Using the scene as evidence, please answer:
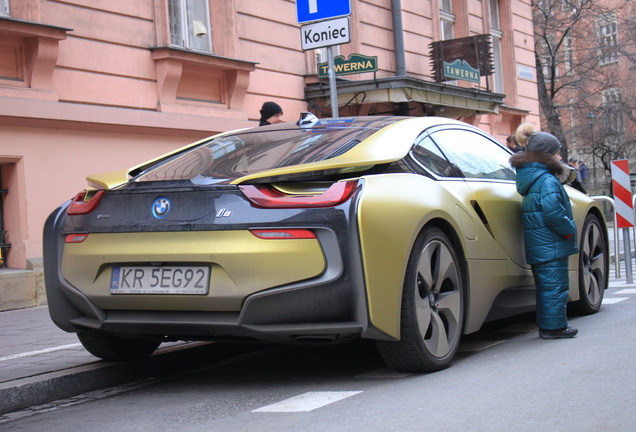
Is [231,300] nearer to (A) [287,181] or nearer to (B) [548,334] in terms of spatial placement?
(A) [287,181]

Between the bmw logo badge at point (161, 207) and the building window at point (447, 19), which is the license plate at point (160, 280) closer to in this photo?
the bmw logo badge at point (161, 207)

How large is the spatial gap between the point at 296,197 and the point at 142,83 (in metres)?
7.61

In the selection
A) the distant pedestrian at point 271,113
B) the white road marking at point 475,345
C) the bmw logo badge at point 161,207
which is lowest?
the white road marking at point 475,345

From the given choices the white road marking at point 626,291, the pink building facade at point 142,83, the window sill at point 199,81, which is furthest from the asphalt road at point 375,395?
the window sill at point 199,81

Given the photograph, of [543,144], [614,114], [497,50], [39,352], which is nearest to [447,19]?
[497,50]

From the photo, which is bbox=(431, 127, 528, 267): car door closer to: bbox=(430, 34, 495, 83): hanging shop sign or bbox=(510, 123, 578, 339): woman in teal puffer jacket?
bbox=(510, 123, 578, 339): woman in teal puffer jacket

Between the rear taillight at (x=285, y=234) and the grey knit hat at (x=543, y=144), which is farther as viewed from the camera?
the grey knit hat at (x=543, y=144)

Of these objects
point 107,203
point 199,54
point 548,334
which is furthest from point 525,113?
point 107,203

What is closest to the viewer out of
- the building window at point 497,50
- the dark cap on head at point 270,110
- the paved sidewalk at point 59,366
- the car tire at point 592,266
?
the paved sidewalk at point 59,366

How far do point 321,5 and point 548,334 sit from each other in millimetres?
4098

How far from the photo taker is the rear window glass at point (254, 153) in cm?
514

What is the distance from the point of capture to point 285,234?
472cm

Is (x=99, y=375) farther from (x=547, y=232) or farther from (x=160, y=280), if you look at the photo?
(x=547, y=232)

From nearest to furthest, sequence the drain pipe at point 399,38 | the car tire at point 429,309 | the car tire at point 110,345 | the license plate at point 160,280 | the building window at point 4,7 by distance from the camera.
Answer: the license plate at point 160,280 < the car tire at point 429,309 < the car tire at point 110,345 < the building window at point 4,7 < the drain pipe at point 399,38
